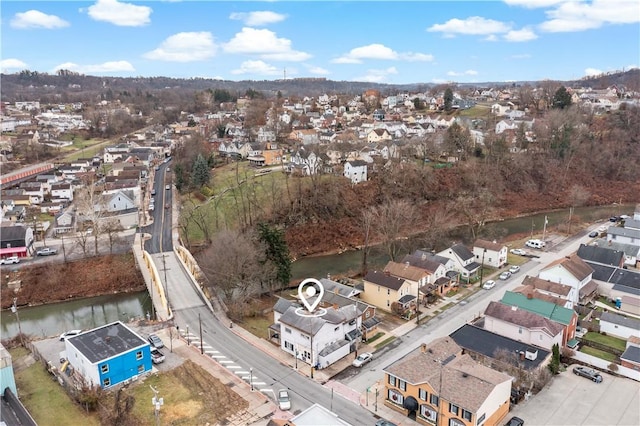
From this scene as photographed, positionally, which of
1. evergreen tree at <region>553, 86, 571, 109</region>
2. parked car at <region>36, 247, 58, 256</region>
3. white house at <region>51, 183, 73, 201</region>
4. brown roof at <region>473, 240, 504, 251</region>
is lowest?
parked car at <region>36, 247, 58, 256</region>

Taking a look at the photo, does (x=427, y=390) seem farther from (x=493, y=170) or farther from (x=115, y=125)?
(x=115, y=125)

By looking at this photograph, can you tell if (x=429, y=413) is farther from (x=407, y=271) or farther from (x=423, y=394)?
(x=407, y=271)

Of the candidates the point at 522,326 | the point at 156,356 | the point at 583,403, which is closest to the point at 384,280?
the point at 522,326

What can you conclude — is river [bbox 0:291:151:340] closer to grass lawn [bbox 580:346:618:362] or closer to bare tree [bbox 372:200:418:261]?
bare tree [bbox 372:200:418:261]

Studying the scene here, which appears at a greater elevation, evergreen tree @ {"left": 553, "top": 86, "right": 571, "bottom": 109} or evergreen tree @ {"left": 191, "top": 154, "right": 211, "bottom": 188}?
evergreen tree @ {"left": 553, "top": 86, "right": 571, "bottom": 109}

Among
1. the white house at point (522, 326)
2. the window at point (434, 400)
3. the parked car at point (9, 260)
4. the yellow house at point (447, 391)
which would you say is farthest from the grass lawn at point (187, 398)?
the parked car at point (9, 260)

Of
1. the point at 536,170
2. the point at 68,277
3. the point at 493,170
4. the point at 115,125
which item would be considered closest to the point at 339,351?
the point at 68,277

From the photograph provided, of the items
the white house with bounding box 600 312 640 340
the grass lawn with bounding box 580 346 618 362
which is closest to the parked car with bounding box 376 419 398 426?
the grass lawn with bounding box 580 346 618 362

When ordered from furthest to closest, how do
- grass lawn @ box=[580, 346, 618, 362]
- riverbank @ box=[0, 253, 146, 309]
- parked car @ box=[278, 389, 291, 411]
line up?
riverbank @ box=[0, 253, 146, 309] → grass lawn @ box=[580, 346, 618, 362] → parked car @ box=[278, 389, 291, 411]
